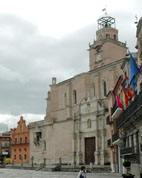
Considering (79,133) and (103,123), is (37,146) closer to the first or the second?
(79,133)

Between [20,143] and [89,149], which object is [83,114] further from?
[20,143]

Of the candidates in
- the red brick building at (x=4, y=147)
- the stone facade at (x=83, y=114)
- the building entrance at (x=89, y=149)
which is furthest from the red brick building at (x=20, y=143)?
the building entrance at (x=89, y=149)

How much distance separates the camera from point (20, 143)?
63.8 metres

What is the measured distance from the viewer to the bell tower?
175 feet

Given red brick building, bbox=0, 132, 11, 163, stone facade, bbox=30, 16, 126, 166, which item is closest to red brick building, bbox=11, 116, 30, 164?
stone facade, bbox=30, 16, 126, 166

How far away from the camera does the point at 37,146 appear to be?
188 feet

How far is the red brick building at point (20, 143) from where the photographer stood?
201ft

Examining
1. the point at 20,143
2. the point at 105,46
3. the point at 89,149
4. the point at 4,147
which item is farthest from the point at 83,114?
the point at 4,147

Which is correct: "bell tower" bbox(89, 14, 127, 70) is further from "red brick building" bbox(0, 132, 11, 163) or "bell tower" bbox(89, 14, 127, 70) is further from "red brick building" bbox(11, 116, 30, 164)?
"red brick building" bbox(0, 132, 11, 163)

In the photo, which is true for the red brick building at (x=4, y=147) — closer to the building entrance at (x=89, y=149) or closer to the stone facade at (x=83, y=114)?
the stone facade at (x=83, y=114)

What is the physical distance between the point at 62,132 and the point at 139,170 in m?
34.9

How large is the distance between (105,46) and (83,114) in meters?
13.5

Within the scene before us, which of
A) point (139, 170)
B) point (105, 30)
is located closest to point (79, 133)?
point (105, 30)

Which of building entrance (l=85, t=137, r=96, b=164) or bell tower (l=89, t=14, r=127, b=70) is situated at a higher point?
bell tower (l=89, t=14, r=127, b=70)
